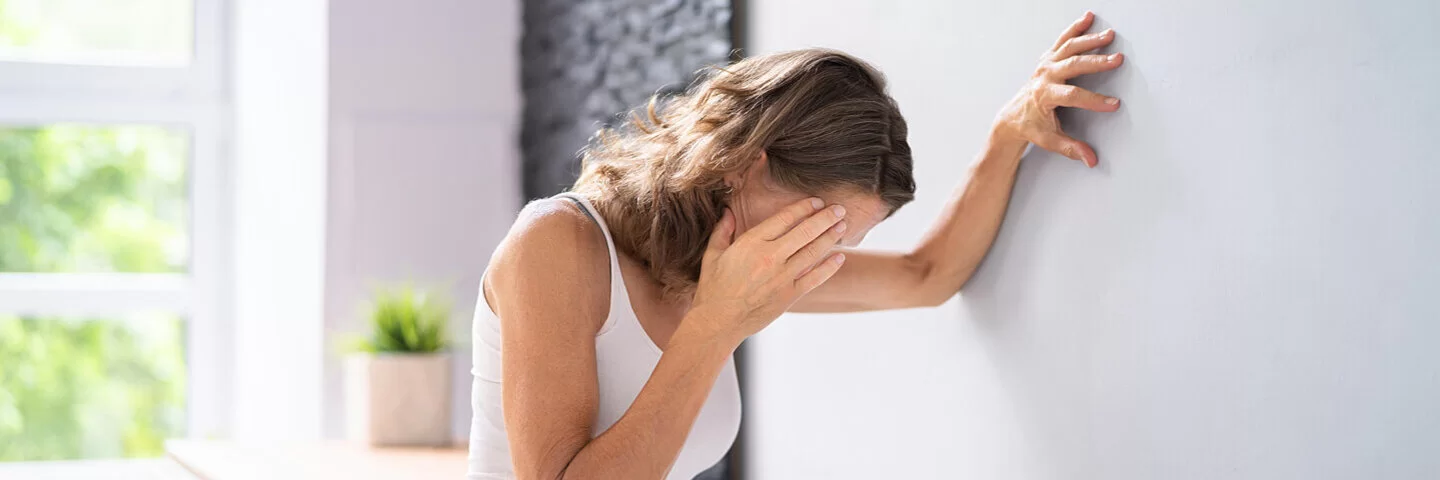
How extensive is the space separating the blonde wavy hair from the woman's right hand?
34mm

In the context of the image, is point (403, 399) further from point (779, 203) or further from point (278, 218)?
point (779, 203)

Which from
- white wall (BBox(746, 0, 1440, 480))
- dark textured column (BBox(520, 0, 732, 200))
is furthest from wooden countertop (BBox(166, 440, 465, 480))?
white wall (BBox(746, 0, 1440, 480))

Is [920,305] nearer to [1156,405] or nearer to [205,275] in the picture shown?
[1156,405]

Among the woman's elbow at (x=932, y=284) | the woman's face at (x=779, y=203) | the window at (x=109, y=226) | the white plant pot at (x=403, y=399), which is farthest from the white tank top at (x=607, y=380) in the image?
the window at (x=109, y=226)

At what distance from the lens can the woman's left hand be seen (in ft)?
3.91

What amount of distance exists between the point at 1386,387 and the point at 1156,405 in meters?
0.24

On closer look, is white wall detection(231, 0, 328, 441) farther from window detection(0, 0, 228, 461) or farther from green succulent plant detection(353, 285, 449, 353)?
green succulent plant detection(353, 285, 449, 353)

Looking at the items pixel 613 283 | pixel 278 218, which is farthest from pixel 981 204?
pixel 278 218

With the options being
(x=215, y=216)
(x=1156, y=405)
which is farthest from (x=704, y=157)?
(x=215, y=216)

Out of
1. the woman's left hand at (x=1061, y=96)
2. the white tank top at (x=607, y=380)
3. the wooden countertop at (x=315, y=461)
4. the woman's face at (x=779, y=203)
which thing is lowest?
the wooden countertop at (x=315, y=461)

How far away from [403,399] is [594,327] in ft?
4.14

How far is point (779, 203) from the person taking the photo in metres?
1.26

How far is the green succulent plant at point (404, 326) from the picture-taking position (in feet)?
8.01

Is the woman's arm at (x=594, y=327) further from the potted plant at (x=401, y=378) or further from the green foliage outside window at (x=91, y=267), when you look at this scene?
the green foliage outside window at (x=91, y=267)
